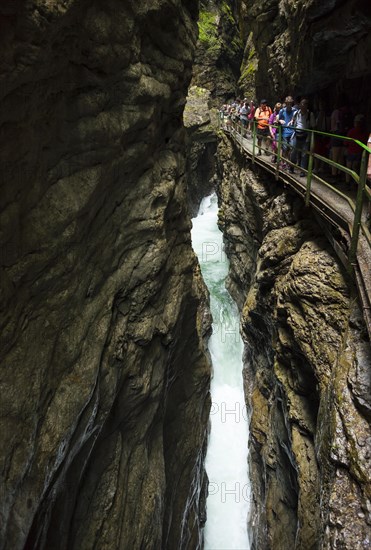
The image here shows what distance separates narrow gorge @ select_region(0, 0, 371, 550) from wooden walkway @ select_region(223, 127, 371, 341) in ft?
1.77

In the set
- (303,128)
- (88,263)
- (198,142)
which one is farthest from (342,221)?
(198,142)

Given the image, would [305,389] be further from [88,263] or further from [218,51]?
[218,51]

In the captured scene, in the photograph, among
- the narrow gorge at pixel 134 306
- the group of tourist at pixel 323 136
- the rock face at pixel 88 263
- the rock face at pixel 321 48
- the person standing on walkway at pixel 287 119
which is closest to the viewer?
the rock face at pixel 88 263

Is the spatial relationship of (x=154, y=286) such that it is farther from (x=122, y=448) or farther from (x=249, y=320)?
(x=249, y=320)

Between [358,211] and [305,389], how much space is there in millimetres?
4138

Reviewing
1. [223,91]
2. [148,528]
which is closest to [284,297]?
[148,528]

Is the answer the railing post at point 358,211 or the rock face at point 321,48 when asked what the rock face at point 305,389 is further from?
the rock face at point 321,48

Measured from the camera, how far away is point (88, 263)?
6551mm

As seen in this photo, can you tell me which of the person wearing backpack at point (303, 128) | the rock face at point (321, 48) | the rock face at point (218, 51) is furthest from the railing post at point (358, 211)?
the rock face at point (218, 51)

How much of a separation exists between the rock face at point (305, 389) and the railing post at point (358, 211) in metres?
0.88

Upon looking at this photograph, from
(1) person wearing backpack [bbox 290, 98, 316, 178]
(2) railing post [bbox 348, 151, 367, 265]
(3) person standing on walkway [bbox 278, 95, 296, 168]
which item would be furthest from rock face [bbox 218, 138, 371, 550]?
(3) person standing on walkway [bbox 278, 95, 296, 168]

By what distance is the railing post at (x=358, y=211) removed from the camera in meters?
5.74

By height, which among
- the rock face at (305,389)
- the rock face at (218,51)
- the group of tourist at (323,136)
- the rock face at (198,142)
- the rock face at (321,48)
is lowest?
the rock face at (305,389)

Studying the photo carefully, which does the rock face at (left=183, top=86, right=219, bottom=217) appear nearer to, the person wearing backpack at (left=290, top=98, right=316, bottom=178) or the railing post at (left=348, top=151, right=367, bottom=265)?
the person wearing backpack at (left=290, top=98, right=316, bottom=178)
